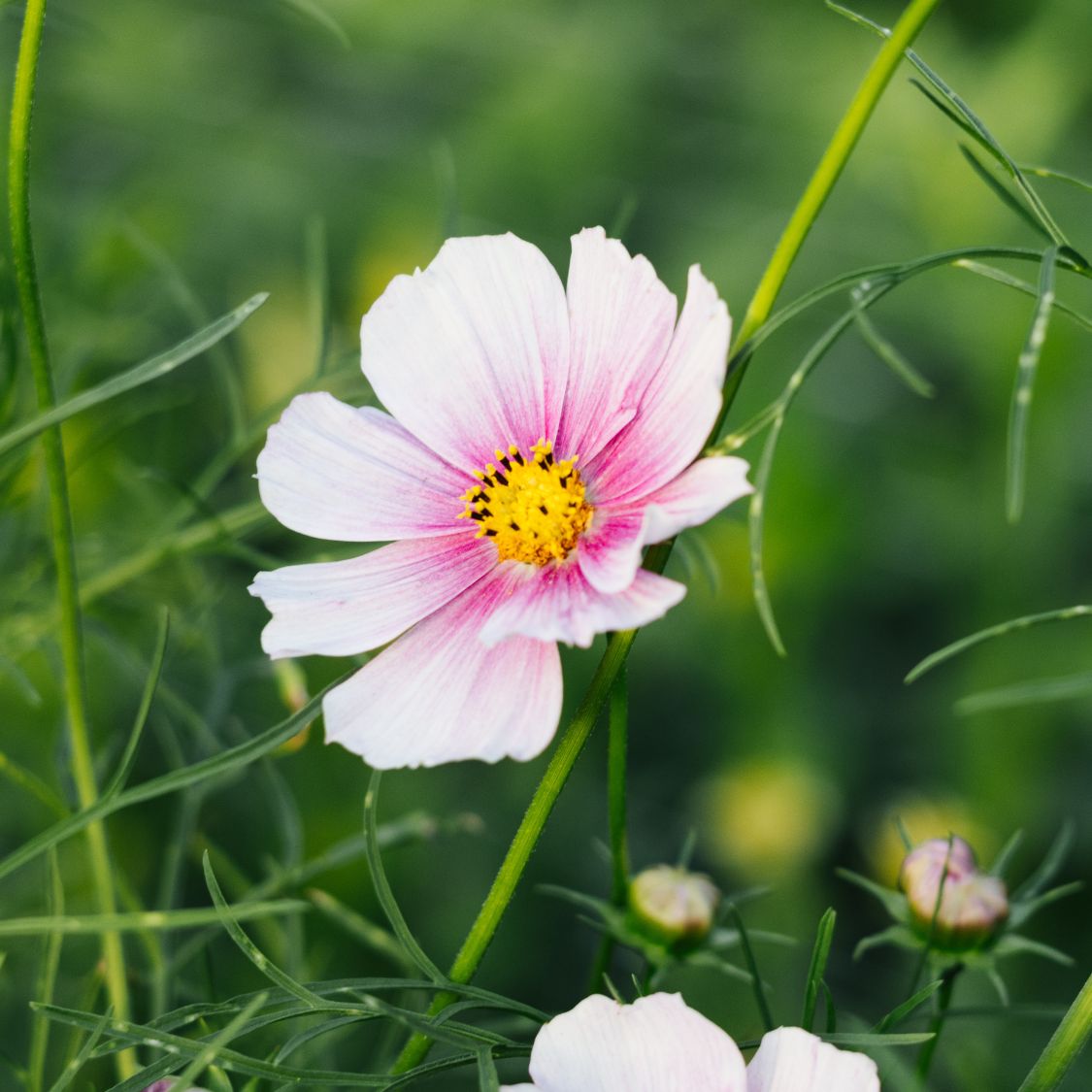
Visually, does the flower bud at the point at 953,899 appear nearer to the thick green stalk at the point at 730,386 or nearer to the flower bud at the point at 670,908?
the flower bud at the point at 670,908

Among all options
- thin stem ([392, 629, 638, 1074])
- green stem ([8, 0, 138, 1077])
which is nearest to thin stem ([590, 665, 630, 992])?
thin stem ([392, 629, 638, 1074])

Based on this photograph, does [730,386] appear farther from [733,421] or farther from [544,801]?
[733,421]

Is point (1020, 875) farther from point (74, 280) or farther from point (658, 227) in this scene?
point (74, 280)

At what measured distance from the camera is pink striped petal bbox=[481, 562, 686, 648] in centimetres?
30

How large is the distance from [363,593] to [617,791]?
8 centimetres

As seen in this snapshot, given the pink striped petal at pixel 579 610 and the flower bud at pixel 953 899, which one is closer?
the pink striped petal at pixel 579 610

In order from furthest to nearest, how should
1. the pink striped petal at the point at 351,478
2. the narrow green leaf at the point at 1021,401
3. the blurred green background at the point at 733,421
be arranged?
the blurred green background at the point at 733,421
the pink striped petal at the point at 351,478
the narrow green leaf at the point at 1021,401

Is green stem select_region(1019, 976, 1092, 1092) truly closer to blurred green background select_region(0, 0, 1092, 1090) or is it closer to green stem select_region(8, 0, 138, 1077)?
green stem select_region(8, 0, 138, 1077)

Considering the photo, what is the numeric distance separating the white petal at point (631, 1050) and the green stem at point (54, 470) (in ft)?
0.34

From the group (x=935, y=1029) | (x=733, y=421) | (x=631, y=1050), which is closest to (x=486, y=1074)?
(x=631, y=1050)

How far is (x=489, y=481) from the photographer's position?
42 centimetres

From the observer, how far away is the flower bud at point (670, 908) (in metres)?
0.45

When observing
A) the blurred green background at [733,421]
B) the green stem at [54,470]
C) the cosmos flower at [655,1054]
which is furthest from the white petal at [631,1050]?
the blurred green background at [733,421]

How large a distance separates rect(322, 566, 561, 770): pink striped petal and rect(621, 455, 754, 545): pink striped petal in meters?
0.05
